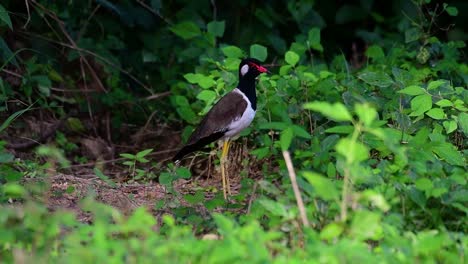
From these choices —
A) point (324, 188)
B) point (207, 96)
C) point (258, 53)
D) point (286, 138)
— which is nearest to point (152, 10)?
point (258, 53)

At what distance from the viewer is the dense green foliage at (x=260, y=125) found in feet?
13.2

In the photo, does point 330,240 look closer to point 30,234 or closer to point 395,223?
point 395,223

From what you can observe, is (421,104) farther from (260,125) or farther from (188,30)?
(188,30)

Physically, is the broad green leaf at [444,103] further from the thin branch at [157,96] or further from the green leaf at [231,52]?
the thin branch at [157,96]

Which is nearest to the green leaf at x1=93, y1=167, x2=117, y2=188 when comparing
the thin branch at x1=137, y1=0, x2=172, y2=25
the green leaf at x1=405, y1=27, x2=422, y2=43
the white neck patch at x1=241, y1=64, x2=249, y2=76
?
the white neck patch at x1=241, y1=64, x2=249, y2=76

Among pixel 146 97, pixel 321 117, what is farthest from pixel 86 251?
pixel 146 97

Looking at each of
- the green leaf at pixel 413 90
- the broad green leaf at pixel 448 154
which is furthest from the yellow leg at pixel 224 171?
the broad green leaf at pixel 448 154

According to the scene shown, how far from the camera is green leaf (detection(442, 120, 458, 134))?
6050 millimetres

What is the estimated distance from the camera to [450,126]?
19.9 feet

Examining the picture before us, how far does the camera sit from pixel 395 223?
4.51m

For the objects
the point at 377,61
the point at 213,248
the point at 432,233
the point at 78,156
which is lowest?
the point at 78,156

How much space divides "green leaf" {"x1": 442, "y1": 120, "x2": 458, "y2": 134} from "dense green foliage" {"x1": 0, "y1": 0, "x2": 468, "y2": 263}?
0.01 m

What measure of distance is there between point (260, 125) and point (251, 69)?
150cm

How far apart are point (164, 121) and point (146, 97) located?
13.9 inches
